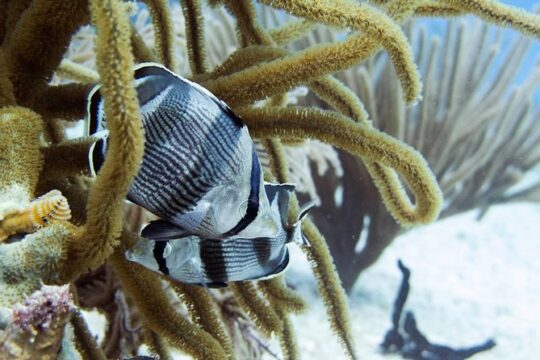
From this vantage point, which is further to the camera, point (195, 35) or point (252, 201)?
point (195, 35)

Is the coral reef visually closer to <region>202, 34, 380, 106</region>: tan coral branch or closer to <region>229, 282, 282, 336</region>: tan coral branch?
<region>229, 282, 282, 336</region>: tan coral branch

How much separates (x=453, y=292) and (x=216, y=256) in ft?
11.5

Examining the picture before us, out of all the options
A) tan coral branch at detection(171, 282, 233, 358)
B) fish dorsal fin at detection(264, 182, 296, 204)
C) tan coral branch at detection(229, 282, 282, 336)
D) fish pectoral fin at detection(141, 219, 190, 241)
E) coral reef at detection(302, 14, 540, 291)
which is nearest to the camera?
fish pectoral fin at detection(141, 219, 190, 241)

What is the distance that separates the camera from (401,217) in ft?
4.99

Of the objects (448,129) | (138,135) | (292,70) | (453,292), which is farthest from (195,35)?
(453,292)

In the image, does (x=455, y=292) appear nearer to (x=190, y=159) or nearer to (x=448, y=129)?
(x=448, y=129)

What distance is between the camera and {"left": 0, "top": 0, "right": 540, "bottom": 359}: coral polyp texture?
792 mm

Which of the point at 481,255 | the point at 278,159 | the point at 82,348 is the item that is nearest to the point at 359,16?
the point at 278,159

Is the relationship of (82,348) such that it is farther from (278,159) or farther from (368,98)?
(368,98)

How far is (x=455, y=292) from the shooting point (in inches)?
166

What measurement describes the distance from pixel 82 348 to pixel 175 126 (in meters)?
0.70

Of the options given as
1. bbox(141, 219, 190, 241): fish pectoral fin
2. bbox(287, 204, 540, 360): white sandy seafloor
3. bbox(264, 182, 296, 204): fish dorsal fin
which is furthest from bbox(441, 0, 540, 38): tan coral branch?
bbox(287, 204, 540, 360): white sandy seafloor

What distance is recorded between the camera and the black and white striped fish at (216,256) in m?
1.14

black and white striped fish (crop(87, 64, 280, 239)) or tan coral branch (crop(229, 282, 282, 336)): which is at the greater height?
black and white striped fish (crop(87, 64, 280, 239))
